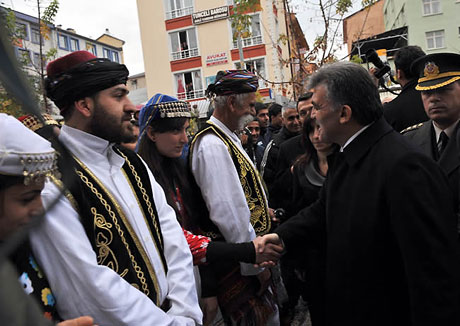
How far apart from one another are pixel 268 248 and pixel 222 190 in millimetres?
463

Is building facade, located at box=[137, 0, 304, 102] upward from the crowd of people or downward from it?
upward

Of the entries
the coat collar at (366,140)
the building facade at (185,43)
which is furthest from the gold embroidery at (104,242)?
the building facade at (185,43)

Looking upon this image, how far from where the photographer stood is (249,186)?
2875mm

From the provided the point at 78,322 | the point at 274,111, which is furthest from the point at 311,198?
the point at 274,111

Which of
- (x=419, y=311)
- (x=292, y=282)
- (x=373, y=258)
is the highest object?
(x=373, y=258)

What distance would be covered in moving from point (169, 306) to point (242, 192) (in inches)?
40.9

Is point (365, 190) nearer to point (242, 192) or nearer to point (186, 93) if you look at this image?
point (242, 192)

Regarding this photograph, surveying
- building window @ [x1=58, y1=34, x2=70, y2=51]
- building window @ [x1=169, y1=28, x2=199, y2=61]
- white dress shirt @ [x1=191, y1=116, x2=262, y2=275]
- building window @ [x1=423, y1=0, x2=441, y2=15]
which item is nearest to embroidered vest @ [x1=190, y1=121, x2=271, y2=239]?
white dress shirt @ [x1=191, y1=116, x2=262, y2=275]

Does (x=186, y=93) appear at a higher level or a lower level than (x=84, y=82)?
higher

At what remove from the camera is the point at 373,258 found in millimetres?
1820

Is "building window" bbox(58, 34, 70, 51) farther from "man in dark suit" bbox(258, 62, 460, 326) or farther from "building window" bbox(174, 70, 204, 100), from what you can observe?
"building window" bbox(174, 70, 204, 100)

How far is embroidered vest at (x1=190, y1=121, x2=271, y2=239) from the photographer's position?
2.80m

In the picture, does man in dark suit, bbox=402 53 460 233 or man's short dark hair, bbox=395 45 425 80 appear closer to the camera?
man in dark suit, bbox=402 53 460 233

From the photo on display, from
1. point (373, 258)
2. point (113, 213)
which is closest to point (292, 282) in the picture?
point (373, 258)
